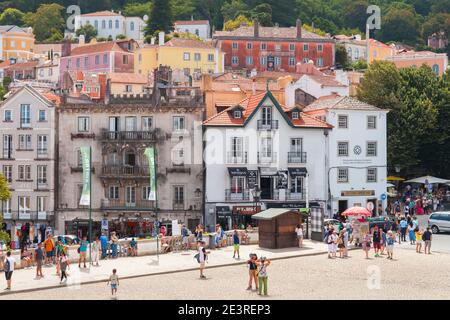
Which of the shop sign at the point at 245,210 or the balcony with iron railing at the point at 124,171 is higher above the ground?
the balcony with iron railing at the point at 124,171

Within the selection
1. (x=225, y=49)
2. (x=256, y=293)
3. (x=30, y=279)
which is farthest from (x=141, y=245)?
(x=225, y=49)

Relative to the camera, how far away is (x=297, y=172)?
59.7m

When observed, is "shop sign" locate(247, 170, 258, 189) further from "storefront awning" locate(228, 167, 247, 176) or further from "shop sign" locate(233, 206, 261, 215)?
"shop sign" locate(233, 206, 261, 215)

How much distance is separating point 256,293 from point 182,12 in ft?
516

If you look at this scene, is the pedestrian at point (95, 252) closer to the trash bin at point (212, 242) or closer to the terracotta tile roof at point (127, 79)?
the trash bin at point (212, 242)

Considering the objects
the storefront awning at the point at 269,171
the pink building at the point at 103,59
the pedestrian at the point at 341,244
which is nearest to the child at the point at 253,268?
the pedestrian at the point at 341,244

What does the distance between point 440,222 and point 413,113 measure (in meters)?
23.6

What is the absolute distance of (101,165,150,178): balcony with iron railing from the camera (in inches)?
2333

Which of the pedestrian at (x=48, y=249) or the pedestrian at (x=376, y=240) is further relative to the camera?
the pedestrian at (x=376, y=240)

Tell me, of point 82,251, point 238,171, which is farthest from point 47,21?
point 82,251

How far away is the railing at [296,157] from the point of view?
5984cm

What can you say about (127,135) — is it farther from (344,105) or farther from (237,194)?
(344,105)

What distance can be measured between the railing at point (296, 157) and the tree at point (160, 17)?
98.9 meters
